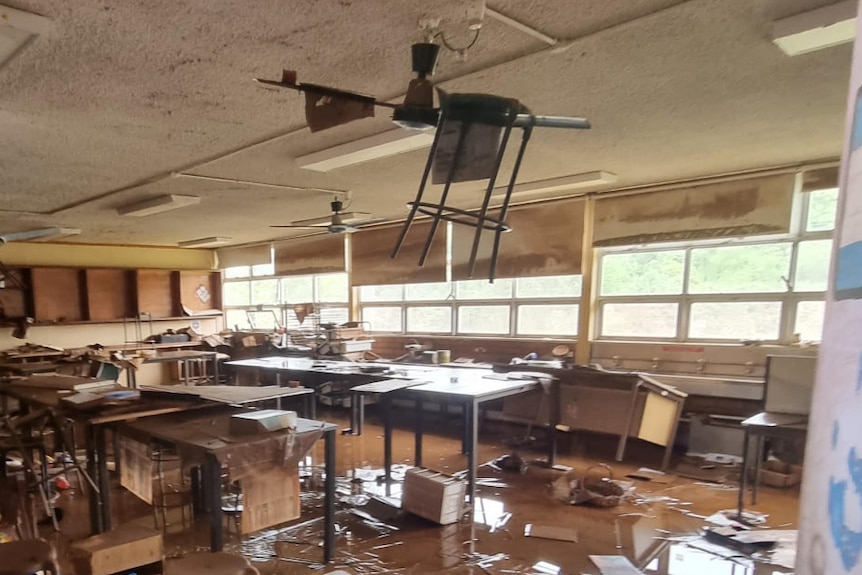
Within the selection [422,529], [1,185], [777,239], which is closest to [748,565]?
[422,529]

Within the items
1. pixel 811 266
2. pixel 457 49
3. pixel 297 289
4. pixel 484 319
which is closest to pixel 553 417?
pixel 484 319

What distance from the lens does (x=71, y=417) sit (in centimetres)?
307

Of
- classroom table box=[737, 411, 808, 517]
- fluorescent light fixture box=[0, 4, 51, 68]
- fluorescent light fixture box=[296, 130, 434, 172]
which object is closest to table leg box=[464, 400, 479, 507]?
classroom table box=[737, 411, 808, 517]

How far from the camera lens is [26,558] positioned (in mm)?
1828

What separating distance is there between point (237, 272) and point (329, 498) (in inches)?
323

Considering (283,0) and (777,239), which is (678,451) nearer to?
(777,239)

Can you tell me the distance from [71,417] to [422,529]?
2.34 m

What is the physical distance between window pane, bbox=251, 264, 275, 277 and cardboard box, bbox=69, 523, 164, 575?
723cm

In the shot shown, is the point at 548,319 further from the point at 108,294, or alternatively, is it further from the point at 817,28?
the point at 108,294

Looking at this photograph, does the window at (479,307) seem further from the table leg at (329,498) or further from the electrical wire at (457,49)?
the electrical wire at (457,49)

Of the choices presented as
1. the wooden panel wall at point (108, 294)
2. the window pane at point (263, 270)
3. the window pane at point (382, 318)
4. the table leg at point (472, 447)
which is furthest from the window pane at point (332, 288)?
the table leg at point (472, 447)

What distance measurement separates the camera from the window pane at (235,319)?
9992 millimetres

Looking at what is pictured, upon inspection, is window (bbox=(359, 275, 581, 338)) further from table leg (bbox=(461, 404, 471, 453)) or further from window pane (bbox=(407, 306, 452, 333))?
table leg (bbox=(461, 404, 471, 453))

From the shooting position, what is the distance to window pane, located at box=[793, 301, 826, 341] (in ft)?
14.6
